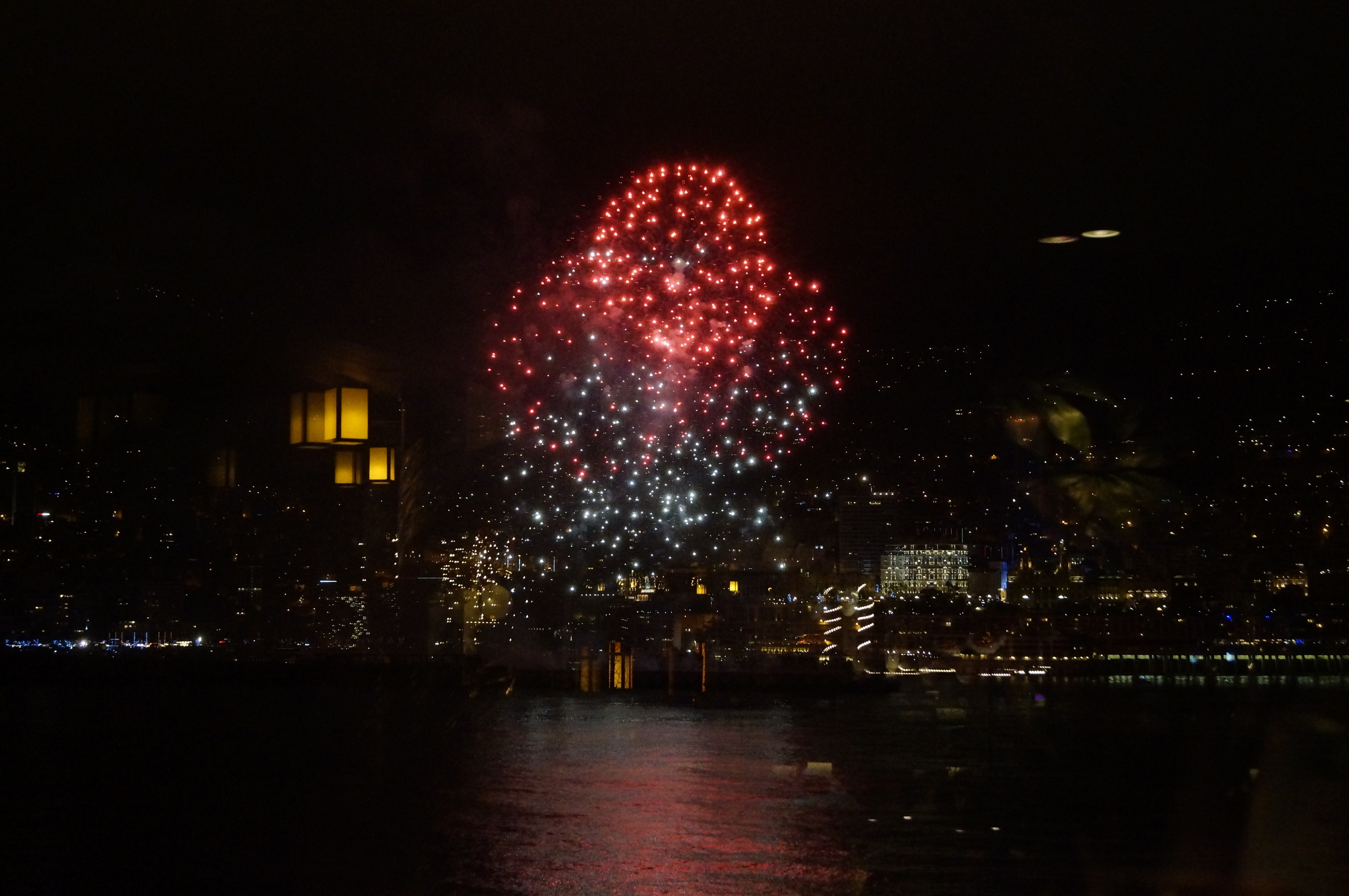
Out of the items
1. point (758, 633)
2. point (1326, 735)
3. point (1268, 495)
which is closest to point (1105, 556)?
point (1268, 495)

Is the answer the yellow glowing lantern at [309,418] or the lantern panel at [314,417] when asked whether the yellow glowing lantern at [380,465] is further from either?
the lantern panel at [314,417]

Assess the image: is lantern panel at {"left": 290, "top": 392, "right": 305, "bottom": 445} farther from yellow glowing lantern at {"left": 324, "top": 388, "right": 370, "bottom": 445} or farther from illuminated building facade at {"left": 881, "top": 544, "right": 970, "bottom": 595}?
illuminated building facade at {"left": 881, "top": 544, "right": 970, "bottom": 595}

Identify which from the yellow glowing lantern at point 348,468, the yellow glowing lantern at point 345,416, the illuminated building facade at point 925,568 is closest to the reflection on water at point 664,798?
the yellow glowing lantern at point 348,468

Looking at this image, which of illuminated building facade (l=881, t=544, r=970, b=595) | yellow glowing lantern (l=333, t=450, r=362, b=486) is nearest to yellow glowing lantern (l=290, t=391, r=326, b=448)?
yellow glowing lantern (l=333, t=450, r=362, b=486)

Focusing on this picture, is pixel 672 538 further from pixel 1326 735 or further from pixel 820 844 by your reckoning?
pixel 820 844

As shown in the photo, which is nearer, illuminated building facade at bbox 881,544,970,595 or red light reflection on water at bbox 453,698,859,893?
red light reflection on water at bbox 453,698,859,893

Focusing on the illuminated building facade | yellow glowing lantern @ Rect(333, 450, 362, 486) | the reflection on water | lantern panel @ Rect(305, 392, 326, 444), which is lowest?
the reflection on water
